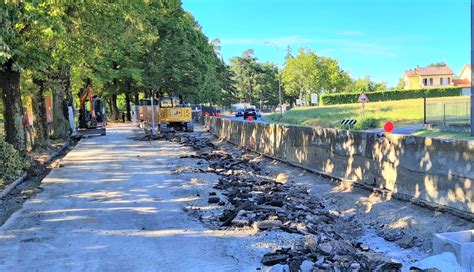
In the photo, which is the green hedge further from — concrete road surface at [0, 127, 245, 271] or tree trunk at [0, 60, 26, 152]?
concrete road surface at [0, 127, 245, 271]

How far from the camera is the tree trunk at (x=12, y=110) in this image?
16.9 meters

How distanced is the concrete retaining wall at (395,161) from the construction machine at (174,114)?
20886 millimetres

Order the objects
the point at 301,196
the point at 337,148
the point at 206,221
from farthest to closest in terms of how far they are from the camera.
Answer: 1. the point at 337,148
2. the point at 301,196
3. the point at 206,221

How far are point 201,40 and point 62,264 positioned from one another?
6094 cm

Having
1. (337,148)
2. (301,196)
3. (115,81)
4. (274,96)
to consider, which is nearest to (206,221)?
(301,196)

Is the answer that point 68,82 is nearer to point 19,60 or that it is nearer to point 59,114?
point 59,114

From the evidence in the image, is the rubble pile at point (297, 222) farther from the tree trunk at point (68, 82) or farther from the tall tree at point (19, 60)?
the tree trunk at point (68, 82)

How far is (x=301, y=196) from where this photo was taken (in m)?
11.3

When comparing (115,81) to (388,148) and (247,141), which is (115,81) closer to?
(247,141)

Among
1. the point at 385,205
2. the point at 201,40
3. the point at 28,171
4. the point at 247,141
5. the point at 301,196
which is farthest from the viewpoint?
the point at 201,40

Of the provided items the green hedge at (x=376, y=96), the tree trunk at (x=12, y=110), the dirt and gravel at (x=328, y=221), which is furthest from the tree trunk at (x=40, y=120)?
the green hedge at (x=376, y=96)

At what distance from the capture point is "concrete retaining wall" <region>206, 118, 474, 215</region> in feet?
26.5

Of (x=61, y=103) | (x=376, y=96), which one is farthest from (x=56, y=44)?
(x=376, y=96)

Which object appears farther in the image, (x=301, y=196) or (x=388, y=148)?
(x=301, y=196)
